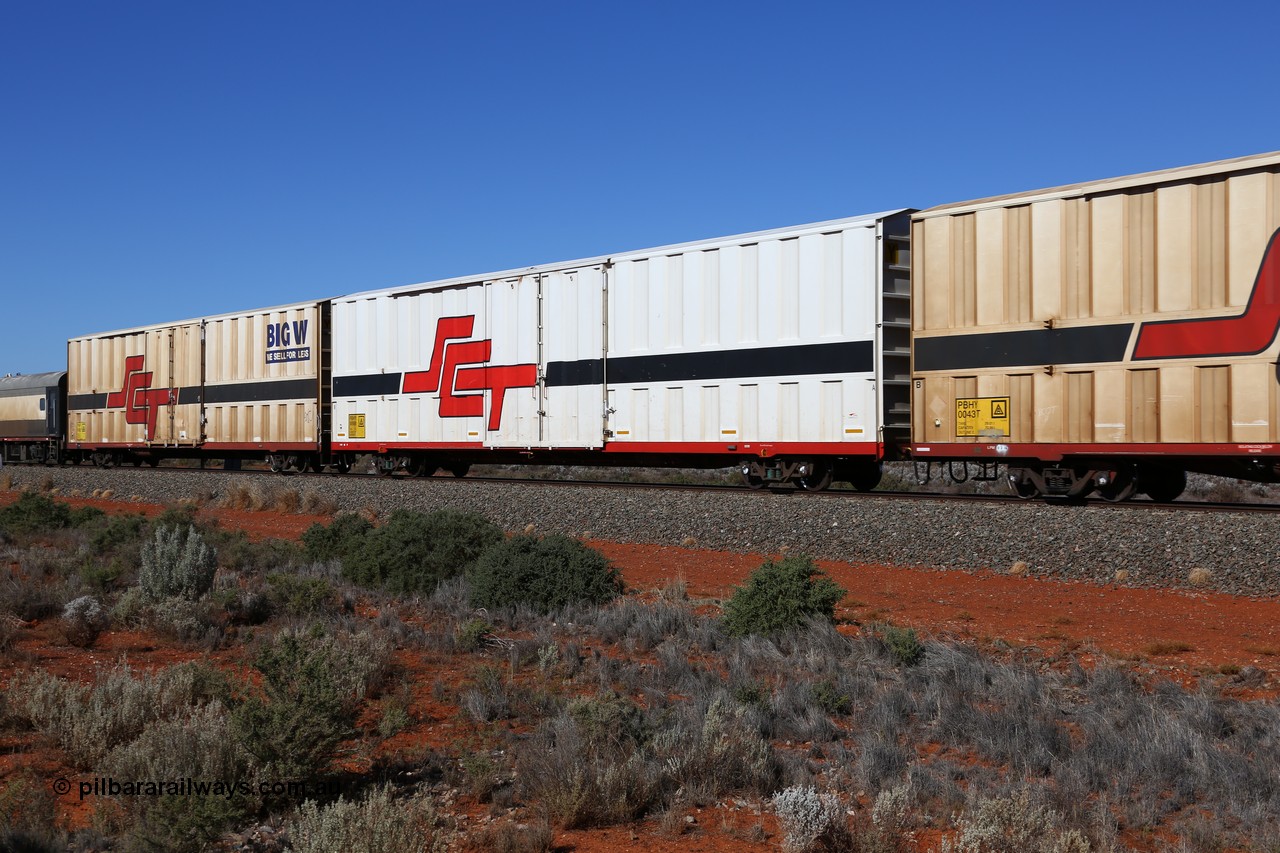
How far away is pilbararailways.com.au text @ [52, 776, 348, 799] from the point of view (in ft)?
15.5

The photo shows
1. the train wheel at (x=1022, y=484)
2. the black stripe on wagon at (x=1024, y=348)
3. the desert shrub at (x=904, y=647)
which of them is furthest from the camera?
the train wheel at (x=1022, y=484)

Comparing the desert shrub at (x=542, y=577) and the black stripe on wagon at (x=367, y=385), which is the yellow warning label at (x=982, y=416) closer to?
the desert shrub at (x=542, y=577)

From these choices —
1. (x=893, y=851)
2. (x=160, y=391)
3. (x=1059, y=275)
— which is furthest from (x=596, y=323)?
(x=160, y=391)

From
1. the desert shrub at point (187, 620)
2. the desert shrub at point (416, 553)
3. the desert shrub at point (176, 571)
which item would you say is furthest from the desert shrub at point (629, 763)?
the desert shrub at point (416, 553)

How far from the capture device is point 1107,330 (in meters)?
13.1

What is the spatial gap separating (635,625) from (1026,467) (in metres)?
7.83

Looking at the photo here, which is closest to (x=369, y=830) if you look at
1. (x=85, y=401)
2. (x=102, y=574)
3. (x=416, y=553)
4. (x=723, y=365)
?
(x=416, y=553)

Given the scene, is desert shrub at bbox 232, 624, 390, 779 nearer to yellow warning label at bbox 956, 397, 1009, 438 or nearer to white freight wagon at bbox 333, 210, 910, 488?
yellow warning label at bbox 956, 397, 1009, 438

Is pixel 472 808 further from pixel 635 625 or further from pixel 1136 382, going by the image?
pixel 1136 382

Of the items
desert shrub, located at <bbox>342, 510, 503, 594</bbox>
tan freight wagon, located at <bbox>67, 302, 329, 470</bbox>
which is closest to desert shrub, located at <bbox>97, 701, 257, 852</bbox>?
desert shrub, located at <bbox>342, 510, 503, 594</bbox>

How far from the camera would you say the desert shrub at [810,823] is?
4.46 metres

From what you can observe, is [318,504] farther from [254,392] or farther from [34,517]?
[254,392]

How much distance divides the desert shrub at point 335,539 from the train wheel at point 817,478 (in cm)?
697

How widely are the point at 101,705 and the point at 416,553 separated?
6.11 m
